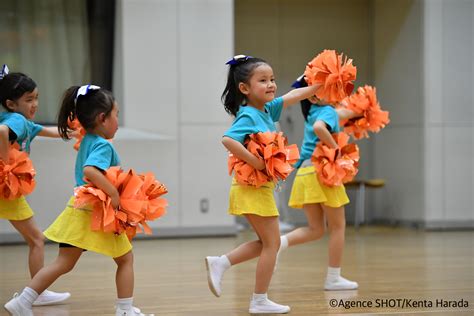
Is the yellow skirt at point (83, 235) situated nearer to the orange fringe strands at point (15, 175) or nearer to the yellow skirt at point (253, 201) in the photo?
the yellow skirt at point (253, 201)

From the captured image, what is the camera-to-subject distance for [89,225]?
135 inches

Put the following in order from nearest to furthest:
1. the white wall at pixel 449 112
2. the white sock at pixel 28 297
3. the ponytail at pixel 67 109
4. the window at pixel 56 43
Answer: the white sock at pixel 28 297, the ponytail at pixel 67 109, the window at pixel 56 43, the white wall at pixel 449 112

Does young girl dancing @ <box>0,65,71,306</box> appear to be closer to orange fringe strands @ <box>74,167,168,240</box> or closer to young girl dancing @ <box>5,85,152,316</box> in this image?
young girl dancing @ <box>5,85,152,316</box>

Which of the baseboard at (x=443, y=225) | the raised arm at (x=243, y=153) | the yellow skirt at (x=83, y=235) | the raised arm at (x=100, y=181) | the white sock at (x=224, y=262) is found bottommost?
the baseboard at (x=443, y=225)

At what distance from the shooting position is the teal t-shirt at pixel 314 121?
4.70 meters

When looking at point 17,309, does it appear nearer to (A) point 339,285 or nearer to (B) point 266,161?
(B) point 266,161

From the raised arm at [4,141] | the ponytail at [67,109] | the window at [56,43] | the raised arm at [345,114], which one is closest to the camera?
the ponytail at [67,109]

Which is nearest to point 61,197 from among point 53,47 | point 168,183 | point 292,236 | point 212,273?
point 168,183

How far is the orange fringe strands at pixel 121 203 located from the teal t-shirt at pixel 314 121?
5.14 ft

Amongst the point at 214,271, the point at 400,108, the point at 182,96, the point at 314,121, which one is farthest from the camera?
the point at 400,108

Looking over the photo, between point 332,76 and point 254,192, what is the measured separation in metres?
0.71

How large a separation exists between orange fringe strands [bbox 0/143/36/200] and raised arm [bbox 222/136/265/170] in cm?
122

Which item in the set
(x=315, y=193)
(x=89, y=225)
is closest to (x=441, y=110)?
(x=315, y=193)

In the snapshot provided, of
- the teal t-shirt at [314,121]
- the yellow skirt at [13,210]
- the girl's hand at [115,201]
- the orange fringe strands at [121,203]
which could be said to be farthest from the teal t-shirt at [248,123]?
the yellow skirt at [13,210]
